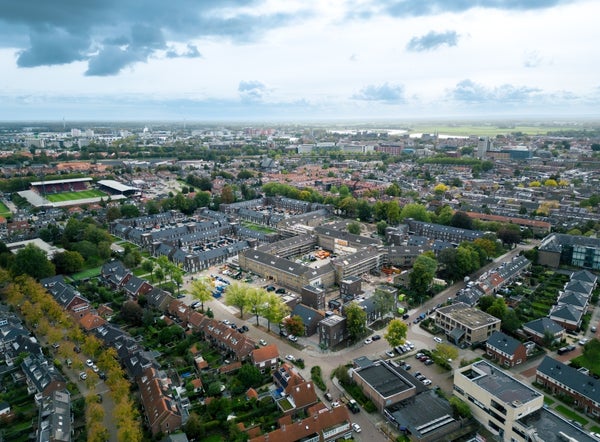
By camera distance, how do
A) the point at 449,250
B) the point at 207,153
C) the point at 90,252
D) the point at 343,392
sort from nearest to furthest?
the point at 343,392 → the point at 449,250 → the point at 90,252 → the point at 207,153

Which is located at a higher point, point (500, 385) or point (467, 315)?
point (500, 385)

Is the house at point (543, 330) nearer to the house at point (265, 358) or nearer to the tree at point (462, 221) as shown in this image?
the house at point (265, 358)

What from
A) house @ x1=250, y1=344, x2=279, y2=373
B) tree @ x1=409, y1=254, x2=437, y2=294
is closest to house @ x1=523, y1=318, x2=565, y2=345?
tree @ x1=409, y1=254, x2=437, y2=294

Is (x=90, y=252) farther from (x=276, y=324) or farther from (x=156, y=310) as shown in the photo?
(x=276, y=324)

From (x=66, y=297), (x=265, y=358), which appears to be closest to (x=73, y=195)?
(x=66, y=297)

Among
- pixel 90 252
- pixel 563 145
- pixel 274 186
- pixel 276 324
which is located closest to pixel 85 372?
pixel 276 324

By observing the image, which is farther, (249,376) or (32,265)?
(32,265)

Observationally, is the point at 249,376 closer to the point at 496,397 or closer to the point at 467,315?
the point at 496,397

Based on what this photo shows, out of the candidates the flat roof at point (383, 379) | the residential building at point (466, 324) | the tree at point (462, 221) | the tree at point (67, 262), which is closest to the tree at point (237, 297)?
the flat roof at point (383, 379)
